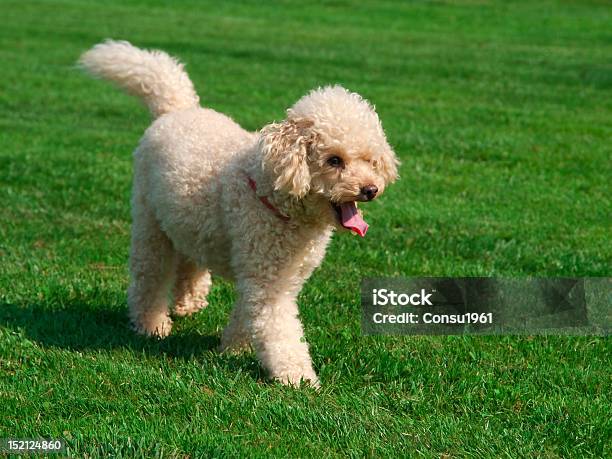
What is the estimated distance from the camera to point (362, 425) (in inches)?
189

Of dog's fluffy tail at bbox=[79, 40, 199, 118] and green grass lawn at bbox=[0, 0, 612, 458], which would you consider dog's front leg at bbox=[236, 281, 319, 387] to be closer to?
green grass lawn at bbox=[0, 0, 612, 458]

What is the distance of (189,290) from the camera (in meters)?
6.97

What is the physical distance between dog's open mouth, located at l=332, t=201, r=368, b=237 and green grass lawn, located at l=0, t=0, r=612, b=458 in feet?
2.87

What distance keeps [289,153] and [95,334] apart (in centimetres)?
193

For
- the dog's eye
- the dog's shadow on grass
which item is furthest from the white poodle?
the dog's shadow on grass

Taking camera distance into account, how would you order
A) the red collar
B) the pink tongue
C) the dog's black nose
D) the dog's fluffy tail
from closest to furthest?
the dog's black nose → the pink tongue → the red collar → the dog's fluffy tail

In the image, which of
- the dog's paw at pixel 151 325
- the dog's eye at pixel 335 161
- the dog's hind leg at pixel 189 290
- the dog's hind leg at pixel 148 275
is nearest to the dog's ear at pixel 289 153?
the dog's eye at pixel 335 161

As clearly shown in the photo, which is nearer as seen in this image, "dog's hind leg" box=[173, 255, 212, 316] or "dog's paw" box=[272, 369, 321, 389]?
"dog's paw" box=[272, 369, 321, 389]

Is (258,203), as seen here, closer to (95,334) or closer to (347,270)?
(95,334)

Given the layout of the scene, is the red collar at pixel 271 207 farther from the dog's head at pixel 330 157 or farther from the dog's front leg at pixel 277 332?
the dog's front leg at pixel 277 332

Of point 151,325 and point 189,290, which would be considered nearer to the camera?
point 151,325

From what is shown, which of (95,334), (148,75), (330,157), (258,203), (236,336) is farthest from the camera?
(148,75)

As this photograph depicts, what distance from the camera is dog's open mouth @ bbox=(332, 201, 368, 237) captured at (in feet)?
17.2

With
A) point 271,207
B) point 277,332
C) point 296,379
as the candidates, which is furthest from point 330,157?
point 296,379
